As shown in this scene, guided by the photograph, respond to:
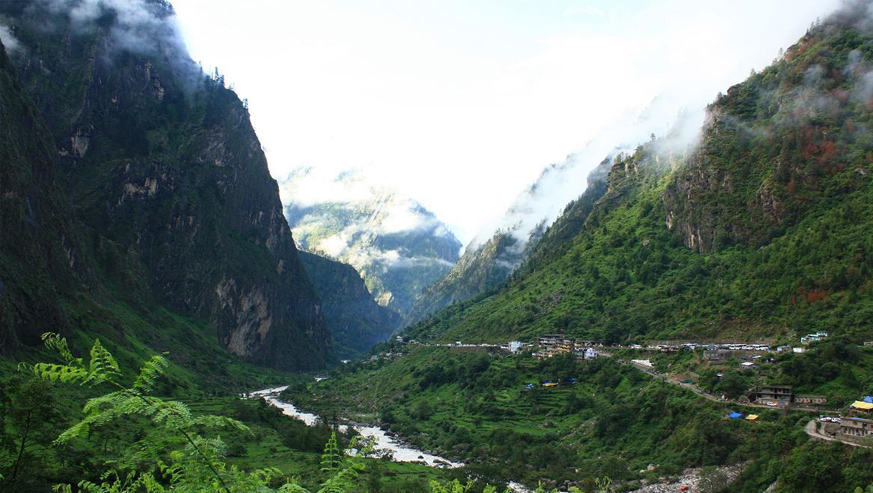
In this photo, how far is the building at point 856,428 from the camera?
209 ft

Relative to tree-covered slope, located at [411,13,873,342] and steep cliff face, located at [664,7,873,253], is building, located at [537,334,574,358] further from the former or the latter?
steep cliff face, located at [664,7,873,253]

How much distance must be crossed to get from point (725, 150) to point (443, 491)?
161 metres

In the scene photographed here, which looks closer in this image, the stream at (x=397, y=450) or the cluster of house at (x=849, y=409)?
the cluster of house at (x=849, y=409)

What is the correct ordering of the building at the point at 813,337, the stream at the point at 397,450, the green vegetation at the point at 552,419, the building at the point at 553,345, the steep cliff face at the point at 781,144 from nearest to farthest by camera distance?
the green vegetation at the point at 552,419 < the building at the point at 813,337 < the stream at the point at 397,450 < the steep cliff face at the point at 781,144 < the building at the point at 553,345

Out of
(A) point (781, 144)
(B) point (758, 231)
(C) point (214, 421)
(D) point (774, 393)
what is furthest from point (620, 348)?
(C) point (214, 421)

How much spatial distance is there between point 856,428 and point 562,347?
255 ft

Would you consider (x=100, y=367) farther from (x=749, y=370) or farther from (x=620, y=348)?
(x=620, y=348)

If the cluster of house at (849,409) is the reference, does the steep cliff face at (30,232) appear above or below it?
above

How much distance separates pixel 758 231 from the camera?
137m

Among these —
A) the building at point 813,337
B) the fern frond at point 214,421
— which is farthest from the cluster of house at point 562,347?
the fern frond at point 214,421

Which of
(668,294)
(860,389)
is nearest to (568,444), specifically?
(860,389)

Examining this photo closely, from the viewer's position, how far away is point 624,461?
8644cm

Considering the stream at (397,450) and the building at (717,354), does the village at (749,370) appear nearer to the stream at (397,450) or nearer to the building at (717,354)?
the building at (717,354)

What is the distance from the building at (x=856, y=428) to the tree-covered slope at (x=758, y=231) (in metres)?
28.0
